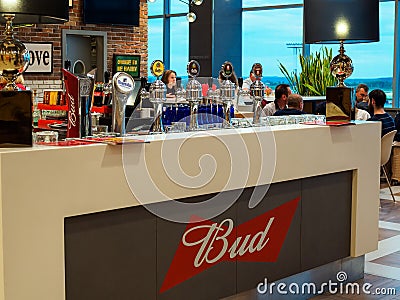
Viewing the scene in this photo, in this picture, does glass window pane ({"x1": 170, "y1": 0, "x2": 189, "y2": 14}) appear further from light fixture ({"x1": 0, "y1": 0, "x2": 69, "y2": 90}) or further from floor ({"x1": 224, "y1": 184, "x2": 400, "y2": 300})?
light fixture ({"x1": 0, "y1": 0, "x2": 69, "y2": 90})

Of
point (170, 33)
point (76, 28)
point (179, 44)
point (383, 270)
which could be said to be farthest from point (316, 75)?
point (383, 270)

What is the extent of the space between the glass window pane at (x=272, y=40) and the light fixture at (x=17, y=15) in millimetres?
10612

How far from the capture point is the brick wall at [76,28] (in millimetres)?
10672

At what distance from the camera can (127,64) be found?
12102mm

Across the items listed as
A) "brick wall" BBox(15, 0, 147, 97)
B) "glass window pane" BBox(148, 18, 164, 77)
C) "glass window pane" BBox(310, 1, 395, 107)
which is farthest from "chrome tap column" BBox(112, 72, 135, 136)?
"glass window pane" BBox(148, 18, 164, 77)

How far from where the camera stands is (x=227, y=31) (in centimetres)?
1427

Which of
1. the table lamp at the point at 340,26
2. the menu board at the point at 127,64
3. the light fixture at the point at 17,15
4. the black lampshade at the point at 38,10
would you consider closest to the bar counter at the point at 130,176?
the table lamp at the point at 340,26

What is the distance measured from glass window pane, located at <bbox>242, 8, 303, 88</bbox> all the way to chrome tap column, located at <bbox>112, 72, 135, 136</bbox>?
10207 mm

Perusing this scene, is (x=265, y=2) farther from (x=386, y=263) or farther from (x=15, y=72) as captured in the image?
(x=15, y=72)

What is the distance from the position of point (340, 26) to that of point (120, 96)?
190 cm

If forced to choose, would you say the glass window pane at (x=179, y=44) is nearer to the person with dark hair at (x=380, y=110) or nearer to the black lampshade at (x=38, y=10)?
the person with dark hair at (x=380, y=110)

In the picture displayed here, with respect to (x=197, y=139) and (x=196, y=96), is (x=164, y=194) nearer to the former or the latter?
(x=197, y=139)

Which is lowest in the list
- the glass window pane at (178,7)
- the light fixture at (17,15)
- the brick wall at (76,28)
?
the light fixture at (17,15)

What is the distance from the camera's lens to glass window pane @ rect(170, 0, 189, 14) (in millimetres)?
15306
